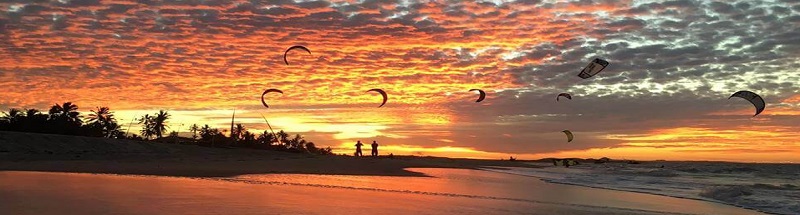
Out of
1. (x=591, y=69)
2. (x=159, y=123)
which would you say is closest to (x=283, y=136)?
(x=159, y=123)

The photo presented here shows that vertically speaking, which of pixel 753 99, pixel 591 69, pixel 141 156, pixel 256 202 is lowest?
pixel 256 202

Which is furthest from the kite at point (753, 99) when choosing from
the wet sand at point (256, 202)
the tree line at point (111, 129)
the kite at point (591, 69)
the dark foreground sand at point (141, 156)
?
the tree line at point (111, 129)

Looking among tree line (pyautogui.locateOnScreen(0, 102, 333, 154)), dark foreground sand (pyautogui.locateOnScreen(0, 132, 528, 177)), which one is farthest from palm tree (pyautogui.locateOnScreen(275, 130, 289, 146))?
dark foreground sand (pyautogui.locateOnScreen(0, 132, 528, 177))

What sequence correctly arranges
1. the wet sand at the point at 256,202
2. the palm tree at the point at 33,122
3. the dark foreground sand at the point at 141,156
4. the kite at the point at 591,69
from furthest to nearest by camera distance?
the palm tree at the point at 33,122
the dark foreground sand at the point at 141,156
the kite at the point at 591,69
the wet sand at the point at 256,202

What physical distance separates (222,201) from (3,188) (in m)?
→ 4.45

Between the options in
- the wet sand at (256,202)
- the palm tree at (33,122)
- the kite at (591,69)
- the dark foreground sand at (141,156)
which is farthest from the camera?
the palm tree at (33,122)

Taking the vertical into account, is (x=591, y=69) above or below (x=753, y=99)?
above

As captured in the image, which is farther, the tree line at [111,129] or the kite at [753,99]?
the tree line at [111,129]

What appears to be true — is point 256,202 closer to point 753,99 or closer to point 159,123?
point 753,99

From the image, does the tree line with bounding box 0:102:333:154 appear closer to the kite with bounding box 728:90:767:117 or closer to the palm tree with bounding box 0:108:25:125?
the palm tree with bounding box 0:108:25:125

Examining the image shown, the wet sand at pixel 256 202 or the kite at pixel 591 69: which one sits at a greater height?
the kite at pixel 591 69

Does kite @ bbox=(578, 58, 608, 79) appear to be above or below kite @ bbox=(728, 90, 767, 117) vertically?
above

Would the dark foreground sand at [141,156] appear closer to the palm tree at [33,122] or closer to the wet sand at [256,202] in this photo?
the wet sand at [256,202]

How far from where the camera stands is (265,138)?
272ft
